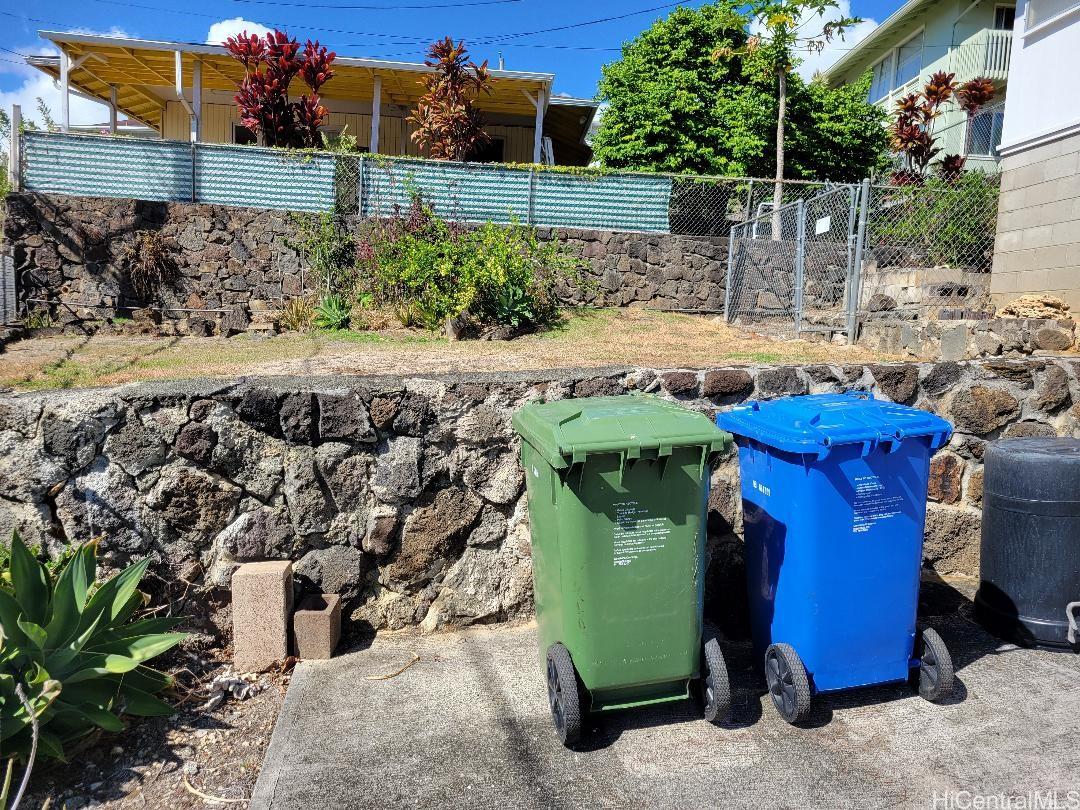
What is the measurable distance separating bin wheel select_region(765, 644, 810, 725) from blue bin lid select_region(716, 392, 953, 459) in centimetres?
87

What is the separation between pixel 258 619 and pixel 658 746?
1970mm

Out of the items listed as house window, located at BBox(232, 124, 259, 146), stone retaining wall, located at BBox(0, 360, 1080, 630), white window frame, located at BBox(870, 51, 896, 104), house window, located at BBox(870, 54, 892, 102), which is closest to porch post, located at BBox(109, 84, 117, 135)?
house window, located at BBox(232, 124, 259, 146)

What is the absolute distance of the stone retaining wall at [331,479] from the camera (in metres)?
3.64

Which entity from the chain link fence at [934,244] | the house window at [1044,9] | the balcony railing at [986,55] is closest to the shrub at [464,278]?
the chain link fence at [934,244]

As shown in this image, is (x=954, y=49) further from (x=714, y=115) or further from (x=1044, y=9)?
(x=1044, y=9)

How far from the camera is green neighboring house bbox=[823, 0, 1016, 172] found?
57.1 ft

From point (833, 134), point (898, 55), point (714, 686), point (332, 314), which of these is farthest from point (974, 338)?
point (898, 55)

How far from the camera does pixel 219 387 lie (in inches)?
150

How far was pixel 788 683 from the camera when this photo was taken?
316 cm

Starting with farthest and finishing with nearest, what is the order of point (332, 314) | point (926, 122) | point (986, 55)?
point (986, 55), point (926, 122), point (332, 314)

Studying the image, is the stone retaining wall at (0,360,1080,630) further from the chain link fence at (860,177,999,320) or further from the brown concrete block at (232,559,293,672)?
the chain link fence at (860,177,999,320)

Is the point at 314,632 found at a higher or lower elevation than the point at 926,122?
lower

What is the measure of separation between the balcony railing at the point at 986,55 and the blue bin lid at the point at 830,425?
18.9m

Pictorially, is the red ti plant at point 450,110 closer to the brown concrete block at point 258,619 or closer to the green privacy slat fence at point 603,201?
the green privacy slat fence at point 603,201
